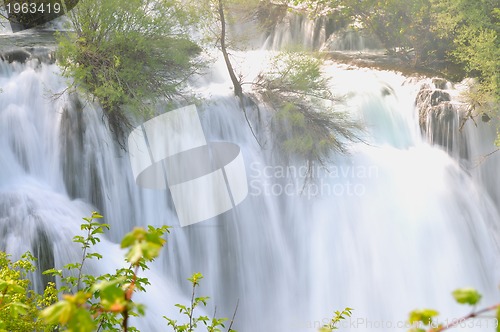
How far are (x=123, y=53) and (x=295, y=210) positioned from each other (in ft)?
5.27

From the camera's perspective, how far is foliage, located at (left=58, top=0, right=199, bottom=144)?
4.12 m

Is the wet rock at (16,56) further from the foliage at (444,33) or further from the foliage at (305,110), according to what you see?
the foliage at (444,33)

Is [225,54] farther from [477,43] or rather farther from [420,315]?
[420,315]

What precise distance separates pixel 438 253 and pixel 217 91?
1933 millimetres

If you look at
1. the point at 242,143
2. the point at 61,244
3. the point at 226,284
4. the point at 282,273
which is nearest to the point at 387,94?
the point at 242,143

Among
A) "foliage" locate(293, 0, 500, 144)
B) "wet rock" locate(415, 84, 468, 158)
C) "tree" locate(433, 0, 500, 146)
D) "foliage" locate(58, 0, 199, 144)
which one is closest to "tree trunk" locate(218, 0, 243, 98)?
"foliage" locate(58, 0, 199, 144)

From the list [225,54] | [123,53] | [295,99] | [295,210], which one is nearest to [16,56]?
[123,53]

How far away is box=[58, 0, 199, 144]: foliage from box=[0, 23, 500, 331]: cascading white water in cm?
15

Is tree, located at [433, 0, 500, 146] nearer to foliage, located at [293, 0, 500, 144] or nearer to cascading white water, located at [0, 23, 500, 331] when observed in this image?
foliage, located at [293, 0, 500, 144]

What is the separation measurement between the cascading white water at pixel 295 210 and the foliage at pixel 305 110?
0.11 metres

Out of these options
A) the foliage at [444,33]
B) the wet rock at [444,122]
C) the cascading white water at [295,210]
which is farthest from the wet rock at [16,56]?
the wet rock at [444,122]

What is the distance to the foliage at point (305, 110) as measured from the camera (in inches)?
181

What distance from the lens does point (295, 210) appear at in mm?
4375

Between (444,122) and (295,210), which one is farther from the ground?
(444,122)
